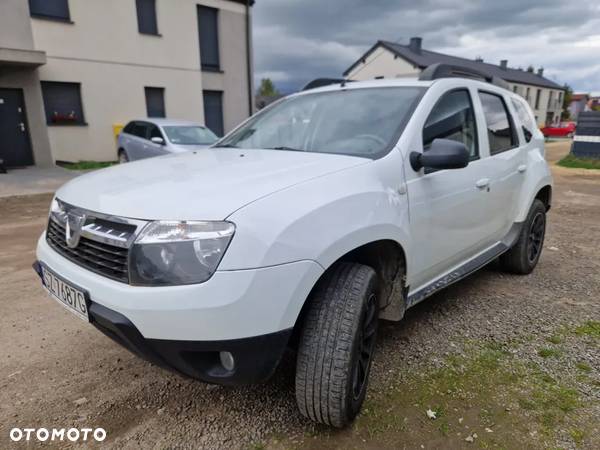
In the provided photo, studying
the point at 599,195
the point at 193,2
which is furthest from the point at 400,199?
the point at 193,2

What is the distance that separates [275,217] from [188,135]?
8.89 metres

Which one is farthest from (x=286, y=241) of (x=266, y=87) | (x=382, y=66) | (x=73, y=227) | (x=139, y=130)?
(x=266, y=87)

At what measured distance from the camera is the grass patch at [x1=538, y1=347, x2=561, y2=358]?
2618 millimetres

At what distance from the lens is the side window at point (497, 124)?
3.23 metres

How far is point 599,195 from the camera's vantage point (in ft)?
28.0

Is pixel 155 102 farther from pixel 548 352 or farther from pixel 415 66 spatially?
pixel 415 66

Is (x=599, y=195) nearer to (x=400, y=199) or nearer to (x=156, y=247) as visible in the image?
(x=400, y=199)

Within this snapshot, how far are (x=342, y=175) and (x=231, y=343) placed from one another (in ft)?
2.95

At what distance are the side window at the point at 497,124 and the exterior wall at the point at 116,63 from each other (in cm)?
1217

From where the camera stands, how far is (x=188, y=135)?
9875 mm

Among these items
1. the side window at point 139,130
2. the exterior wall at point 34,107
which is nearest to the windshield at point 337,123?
the side window at point 139,130

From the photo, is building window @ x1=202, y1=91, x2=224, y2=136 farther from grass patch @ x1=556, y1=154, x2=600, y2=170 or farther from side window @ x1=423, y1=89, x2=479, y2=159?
side window @ x1=423, y1=89, x2=479, y2=159

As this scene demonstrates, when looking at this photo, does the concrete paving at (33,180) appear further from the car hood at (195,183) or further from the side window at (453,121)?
the side window at (453,121)

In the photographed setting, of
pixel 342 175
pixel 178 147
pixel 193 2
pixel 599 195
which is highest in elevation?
pixel 193 2
